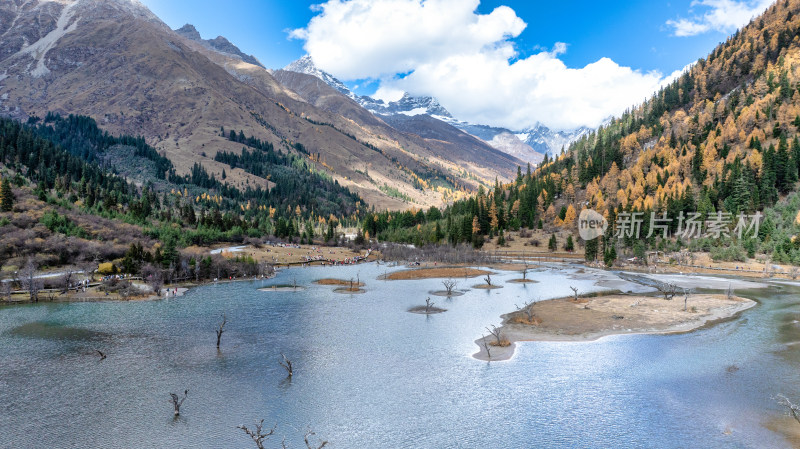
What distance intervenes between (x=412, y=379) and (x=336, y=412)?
29.1 feet

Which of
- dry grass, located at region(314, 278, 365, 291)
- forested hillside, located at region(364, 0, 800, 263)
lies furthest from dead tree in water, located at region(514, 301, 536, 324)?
forested hillside, located at region(364, 0, 800, 263)

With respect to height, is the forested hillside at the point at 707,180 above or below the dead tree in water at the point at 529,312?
above

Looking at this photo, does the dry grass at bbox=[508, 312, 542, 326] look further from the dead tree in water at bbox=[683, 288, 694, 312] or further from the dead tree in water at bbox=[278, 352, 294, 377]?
the dead tree in water at bbox=[278, 352, 294, 377]

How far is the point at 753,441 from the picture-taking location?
1092 inches

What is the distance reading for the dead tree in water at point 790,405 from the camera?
94.3 ft

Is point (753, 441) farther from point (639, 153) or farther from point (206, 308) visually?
point (639, 153)

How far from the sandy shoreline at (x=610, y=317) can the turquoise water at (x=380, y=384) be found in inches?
106

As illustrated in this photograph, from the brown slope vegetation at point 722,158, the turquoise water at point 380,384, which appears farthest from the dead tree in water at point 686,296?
the brown slope vegetation at point 722,158

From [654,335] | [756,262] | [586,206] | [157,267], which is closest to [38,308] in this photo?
[157,267]

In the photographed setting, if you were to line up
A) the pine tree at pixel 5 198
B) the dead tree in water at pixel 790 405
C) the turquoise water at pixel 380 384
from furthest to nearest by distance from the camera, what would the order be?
the pine tree at pixel 5 198 → the turquoise water at pixel 380 384 → the dead tree in water at pixel 790 405

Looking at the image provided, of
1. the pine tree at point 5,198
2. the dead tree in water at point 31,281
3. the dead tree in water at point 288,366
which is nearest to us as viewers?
the dead tree in water at point 288,366

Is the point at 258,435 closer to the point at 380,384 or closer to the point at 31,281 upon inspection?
the point at 380,384

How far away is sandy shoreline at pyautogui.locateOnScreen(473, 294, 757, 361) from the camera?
53.2m

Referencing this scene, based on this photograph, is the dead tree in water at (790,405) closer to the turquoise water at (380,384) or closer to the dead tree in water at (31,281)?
the turquoise water at (380,384)
